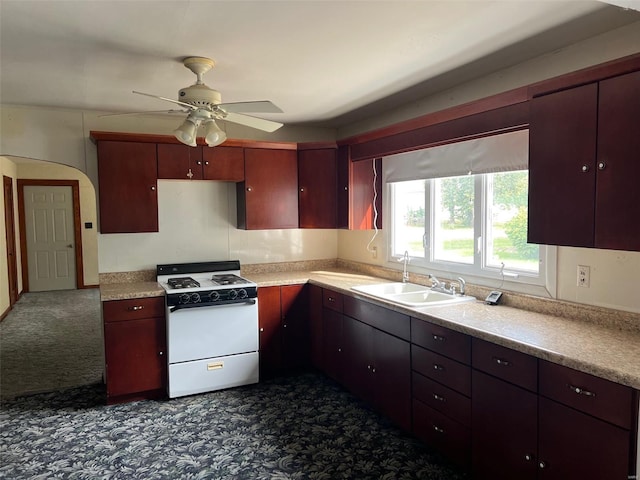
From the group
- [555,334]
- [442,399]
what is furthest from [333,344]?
[555,334]

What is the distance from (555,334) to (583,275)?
1.57 ft

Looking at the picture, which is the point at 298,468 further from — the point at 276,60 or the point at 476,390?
the point at 276,60

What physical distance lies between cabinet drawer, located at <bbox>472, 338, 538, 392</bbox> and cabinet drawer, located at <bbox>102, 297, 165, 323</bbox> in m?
2.39

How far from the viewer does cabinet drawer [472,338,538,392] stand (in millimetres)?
2023

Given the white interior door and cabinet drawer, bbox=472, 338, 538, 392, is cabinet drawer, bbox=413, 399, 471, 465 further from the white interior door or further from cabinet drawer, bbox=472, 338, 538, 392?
the white interior door

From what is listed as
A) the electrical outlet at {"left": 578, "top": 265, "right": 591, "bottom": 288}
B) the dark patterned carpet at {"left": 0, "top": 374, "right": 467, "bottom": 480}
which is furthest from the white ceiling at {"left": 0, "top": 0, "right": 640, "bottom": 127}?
the dark patterned carpet at {"left": 0, "top": 374, "right": 467, "bottom": 480}

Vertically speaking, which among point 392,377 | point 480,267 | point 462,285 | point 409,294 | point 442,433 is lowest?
point 442,433

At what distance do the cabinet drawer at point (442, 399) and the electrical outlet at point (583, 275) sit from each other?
34.4 inches

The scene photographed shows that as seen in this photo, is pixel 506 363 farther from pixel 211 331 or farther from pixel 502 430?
pixel 211 331

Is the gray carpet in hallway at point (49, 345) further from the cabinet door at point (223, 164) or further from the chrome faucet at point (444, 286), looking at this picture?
the chrome faucet at point (444, 286)

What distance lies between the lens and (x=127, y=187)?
12.2ft

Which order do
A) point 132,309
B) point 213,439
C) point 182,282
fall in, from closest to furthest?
point 213,439, point 132,309, point 182,282

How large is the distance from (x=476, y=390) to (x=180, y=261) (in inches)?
112

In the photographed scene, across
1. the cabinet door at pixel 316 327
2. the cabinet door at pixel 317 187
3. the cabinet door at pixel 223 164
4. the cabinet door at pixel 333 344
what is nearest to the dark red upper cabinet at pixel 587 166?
the cabinet door at pixel 333 344
